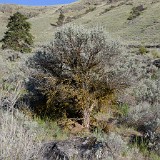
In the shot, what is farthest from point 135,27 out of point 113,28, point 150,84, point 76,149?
point 76,149

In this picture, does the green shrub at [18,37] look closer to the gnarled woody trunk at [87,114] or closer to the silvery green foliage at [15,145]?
the gnarled woody trunk at [87,114]

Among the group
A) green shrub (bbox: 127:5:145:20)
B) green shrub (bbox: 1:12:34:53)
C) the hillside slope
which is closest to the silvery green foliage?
green shrub (bbox: 1:12:34:53)

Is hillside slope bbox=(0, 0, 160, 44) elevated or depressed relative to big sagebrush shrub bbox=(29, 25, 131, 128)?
depressed

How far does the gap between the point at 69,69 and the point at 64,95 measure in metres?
0.65

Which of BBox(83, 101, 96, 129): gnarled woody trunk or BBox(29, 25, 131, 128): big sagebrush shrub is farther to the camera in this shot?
BBox(29, 25, 131, 128): big sagebrush shrub

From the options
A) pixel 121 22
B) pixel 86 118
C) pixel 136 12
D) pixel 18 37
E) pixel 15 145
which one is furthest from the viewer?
pixel 136 12

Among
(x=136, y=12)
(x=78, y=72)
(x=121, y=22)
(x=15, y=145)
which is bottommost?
(x=121, y=22)

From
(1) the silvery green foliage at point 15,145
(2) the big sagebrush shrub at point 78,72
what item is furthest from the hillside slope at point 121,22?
(1) the silvery green foliage at point 15,145

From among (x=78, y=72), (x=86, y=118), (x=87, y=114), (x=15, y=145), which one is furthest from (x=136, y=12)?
(x=15, y=145)

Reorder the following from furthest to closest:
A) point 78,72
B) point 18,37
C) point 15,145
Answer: point 18,37, point 78,72, point 15,145

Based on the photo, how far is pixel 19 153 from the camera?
530 centimetres

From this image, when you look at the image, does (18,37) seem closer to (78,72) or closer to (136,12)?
(78,72)

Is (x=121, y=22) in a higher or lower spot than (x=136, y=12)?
lower

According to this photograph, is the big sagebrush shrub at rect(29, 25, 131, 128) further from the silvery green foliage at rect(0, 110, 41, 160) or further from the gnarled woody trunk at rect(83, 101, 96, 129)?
the silvery green foliage at rect(0, 110, 41, 160)
